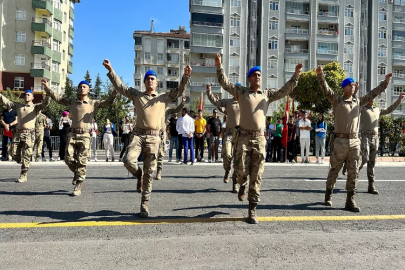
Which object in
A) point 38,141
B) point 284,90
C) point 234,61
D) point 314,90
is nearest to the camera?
point 284,90

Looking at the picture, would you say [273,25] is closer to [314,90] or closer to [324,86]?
[314,90]

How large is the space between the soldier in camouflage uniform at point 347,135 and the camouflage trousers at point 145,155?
3.25 meters

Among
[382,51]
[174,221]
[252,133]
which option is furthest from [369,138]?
[382,51]

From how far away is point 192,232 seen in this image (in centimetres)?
524

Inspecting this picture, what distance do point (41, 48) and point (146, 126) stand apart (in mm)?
51995

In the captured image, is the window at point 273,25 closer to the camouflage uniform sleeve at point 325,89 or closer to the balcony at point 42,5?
the balcony at point 42,5

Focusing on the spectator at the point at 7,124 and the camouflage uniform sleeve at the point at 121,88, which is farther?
the spectator at the point at 7,124

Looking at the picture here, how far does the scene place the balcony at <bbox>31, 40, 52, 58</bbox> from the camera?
52281 mm

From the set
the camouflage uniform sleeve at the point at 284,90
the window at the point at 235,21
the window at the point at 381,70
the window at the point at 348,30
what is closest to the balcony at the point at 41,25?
the window at the point at 235,21

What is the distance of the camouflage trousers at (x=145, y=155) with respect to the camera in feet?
20.3

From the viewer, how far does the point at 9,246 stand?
4.51 metres

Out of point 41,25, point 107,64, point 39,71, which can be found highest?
point 41,25

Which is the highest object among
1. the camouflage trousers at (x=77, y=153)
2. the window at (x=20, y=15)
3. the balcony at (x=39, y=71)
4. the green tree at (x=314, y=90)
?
the window at (x=20, y=15)

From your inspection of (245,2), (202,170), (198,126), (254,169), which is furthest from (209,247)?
(245,2)
